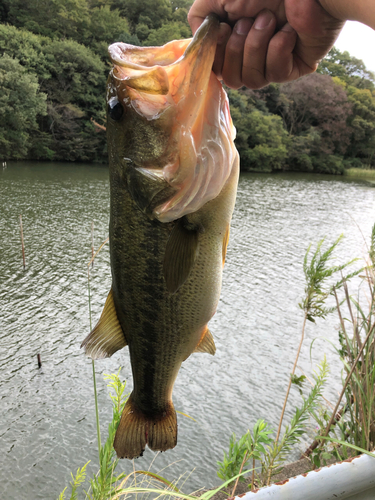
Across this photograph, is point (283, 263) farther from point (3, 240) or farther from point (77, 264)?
point (3, 240)

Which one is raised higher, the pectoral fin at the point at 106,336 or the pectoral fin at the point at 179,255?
the pectoral fin at the point at 179,255

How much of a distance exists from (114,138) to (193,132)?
0.31 m

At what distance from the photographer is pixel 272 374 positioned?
8.45 m

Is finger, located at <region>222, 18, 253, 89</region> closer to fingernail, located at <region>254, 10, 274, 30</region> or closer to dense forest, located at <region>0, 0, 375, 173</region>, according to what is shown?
fingernail, located at <region>254, 10, 274, 30</region>

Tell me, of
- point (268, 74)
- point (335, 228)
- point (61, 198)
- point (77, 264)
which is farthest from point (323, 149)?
point (268, 74)

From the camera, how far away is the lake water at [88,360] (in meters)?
6.33

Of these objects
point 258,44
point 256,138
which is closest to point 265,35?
point 258,44

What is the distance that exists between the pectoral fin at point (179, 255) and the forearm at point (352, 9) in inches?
32.0

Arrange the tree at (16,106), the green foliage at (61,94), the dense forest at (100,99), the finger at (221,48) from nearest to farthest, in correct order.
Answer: the finger at (221,48) → the tree at (16,106) → the dense forest at (100,99) → the green foliage at (61,94)

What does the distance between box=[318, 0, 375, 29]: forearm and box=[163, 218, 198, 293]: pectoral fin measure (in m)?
0.81

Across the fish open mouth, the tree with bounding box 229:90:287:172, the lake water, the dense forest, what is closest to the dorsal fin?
the fish open mouth

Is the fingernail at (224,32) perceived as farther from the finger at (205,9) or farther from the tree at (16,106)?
the tree at (16,106)

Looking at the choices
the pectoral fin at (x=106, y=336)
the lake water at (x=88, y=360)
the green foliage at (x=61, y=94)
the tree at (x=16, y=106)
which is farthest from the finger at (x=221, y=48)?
the green foliage at (x=61, y=94)

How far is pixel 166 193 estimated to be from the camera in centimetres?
145
